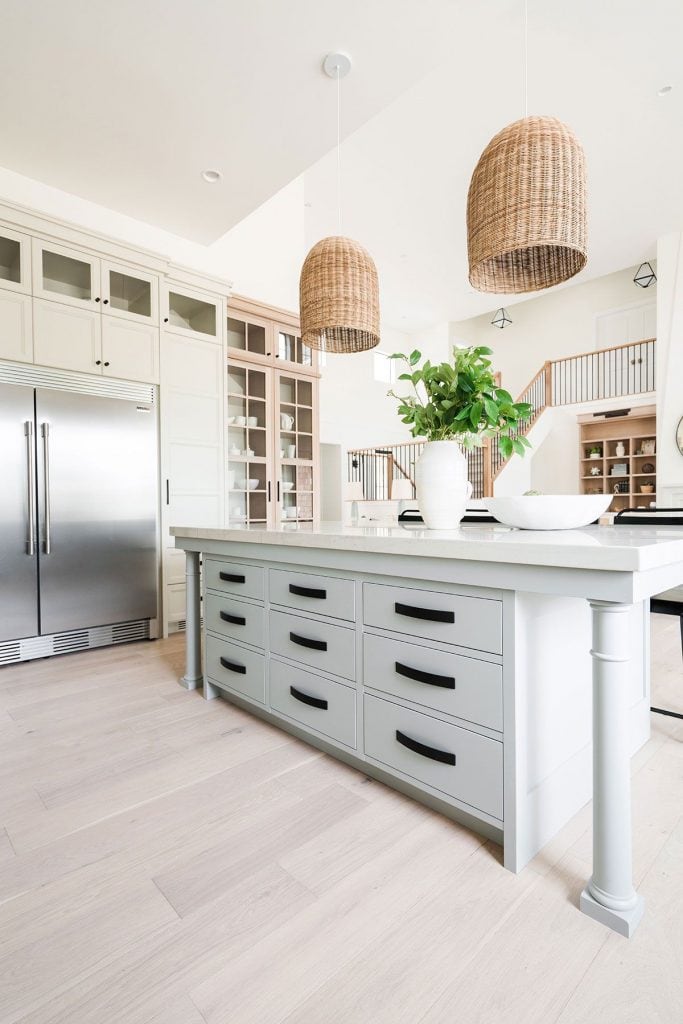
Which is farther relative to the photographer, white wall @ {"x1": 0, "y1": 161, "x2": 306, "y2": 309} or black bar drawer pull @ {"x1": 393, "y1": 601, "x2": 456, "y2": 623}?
white wall @ {"x1": 0, "y1": 161, "x2": 306, "y2": 309}

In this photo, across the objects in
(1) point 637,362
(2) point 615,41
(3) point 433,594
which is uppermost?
(2) point 615,41

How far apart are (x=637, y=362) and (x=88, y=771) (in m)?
9.76

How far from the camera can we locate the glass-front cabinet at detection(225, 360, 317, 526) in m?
4.47

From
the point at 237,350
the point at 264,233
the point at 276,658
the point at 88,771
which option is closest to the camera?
the point at 88,771

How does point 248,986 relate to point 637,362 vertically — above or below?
below

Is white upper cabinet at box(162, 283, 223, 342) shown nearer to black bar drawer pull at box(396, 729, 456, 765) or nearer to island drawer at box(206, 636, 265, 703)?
island drawer at box(206, 636, 265, 703)

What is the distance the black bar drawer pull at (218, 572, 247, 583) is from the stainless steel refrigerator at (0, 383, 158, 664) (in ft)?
4.84

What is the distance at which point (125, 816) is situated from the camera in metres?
1.58

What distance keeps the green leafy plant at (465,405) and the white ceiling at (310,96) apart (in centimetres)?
187

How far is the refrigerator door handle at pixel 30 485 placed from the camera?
311 centimetres

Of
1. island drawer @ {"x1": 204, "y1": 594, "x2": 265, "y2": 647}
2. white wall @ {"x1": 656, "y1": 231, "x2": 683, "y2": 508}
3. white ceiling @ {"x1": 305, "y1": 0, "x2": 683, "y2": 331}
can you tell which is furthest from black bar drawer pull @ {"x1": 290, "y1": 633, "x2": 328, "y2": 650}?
white wall @ {"x1": 656, "y1": 231, "x2": 683, "y2": 508}

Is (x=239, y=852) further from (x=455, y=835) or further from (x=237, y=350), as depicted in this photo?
(x=237, y=350)

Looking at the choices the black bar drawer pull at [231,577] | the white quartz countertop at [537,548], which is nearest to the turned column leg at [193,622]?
the black bar drawer pull at [231,577]

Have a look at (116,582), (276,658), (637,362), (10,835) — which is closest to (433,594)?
(276,658)
